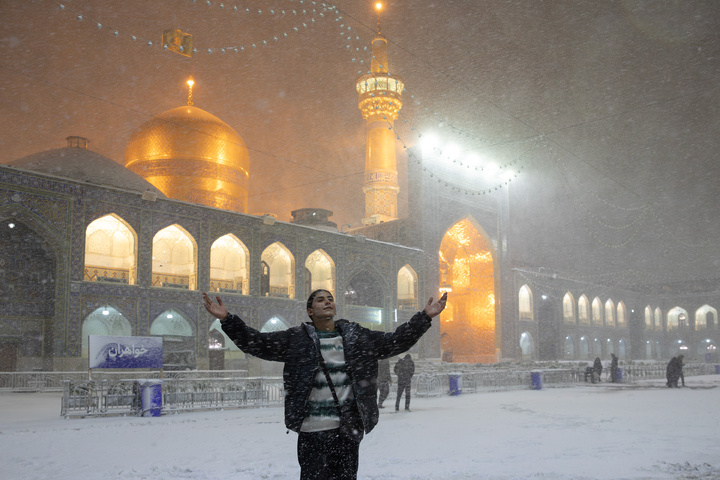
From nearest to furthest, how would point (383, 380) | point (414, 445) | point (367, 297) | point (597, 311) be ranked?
point (414, 445) < point (383, 380) < point (367, 297) < point (597, 311)

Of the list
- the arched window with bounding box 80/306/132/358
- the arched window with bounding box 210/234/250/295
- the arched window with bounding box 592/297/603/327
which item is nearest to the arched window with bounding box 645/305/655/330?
the arched window with bounding box 592/297/603/327

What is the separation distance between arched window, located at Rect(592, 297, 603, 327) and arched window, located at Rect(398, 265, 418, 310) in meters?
22.8

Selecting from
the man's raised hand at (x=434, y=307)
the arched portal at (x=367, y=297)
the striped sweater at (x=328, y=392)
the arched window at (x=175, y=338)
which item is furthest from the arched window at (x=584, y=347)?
the striped sweater at (x=328, y=392)

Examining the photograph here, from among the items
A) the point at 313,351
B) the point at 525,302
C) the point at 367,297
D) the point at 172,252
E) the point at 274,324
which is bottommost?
the point at 274,324

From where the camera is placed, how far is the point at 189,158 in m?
27.7

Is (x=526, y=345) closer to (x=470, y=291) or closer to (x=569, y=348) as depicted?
(x=470, y=291)

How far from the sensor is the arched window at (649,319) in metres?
53.6

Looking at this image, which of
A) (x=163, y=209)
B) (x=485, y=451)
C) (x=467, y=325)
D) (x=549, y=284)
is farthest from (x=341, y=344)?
(x=549, y=284)

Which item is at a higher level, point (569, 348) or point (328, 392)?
point (328, 392)

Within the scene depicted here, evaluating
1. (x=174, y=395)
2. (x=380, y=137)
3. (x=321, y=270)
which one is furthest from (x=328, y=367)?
(x=380, y=137)

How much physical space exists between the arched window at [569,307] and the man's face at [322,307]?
4301cm

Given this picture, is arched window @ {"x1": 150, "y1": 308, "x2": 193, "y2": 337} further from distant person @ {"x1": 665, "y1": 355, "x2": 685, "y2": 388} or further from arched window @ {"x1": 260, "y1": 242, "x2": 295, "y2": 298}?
distant person @ {"x1": 665, "y1": 355, "x2": 685, "y2": 388}

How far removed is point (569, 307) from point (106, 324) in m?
33.4

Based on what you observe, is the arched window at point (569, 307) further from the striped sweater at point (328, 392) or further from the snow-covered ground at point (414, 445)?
the striped sweater at point (328, 392)
